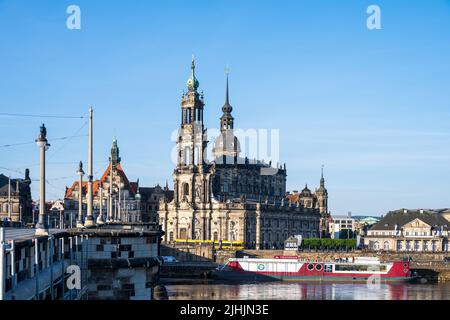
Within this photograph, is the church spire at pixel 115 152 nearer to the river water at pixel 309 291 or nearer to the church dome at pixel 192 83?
the church dome at pixel 192 83

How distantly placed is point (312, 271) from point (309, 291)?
60.7 ft

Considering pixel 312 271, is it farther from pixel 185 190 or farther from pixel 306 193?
pixel 306 193

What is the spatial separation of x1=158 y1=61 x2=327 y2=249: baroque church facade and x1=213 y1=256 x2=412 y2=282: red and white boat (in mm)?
28055

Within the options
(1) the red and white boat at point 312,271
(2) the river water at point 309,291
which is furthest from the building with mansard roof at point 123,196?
(2) the river water at point 309,291

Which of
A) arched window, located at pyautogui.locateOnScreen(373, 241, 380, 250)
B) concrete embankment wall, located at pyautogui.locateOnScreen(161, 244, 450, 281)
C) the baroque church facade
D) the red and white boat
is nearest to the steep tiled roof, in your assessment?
the baroque church facade

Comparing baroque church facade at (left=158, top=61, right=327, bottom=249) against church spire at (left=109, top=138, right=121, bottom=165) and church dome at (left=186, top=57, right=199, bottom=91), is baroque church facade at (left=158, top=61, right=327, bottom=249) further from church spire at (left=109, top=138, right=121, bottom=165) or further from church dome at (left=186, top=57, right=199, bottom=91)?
church spire at (left=109, top=138, right=121, bottom=165)

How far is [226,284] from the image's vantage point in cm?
9931

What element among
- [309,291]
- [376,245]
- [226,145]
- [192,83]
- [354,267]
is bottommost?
[309,291]

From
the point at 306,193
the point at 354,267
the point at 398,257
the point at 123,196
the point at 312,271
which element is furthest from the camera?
the point at 306,193

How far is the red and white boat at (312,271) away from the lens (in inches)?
4200

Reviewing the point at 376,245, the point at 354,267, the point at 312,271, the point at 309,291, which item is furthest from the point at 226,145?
the point at 309,291

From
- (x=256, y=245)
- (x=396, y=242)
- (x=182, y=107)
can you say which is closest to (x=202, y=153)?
(x=182, y=107)

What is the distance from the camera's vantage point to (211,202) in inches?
5541
